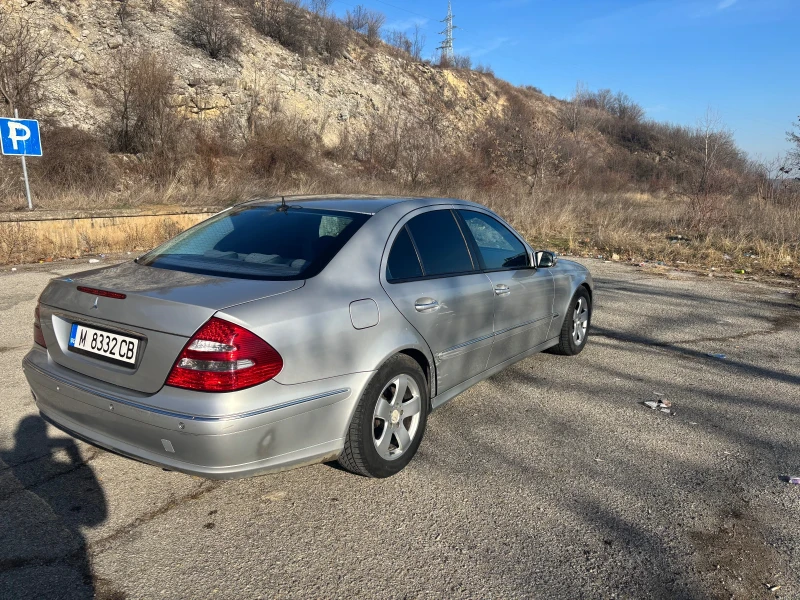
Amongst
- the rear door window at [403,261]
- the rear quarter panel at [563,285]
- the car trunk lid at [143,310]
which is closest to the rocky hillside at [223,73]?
the rear quarter panel at [563,285]

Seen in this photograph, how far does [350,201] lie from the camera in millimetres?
3932

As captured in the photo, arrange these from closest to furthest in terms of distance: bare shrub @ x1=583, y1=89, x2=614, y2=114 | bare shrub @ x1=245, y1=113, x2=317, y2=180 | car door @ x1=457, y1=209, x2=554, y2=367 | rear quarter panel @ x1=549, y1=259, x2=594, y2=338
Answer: car door @ x1=457, y1=209, x2=554, y2=367
rear quarter panel @ x1=549, y1=259, x2=594, y2=338
bare shrub @ x1=245, y1=113, x2=317, y2=180
bare shrub @ x1=583, y1=89, x2=614, y2=114

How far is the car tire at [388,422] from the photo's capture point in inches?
119

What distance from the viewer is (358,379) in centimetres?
296

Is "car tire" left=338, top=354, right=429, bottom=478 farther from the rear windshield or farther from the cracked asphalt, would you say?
the rear windshield

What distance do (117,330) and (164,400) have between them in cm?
46

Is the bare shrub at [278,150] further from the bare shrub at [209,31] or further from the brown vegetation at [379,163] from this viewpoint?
the bare shrub at [209,31]

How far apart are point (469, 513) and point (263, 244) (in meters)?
1.89

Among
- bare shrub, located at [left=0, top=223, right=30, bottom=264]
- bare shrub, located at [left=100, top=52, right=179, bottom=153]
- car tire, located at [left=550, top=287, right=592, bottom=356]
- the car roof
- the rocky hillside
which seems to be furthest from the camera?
the rocky hillside

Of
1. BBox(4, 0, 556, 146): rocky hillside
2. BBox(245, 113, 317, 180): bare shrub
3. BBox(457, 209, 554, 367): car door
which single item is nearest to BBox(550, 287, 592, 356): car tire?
BBox(457, 209, 554, 367): car door

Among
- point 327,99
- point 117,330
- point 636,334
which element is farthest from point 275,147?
point 117,330

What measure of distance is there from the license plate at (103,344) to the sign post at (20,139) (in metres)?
11.1

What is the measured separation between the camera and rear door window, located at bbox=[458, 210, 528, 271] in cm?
439

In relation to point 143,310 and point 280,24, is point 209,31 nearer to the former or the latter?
point 280,24
